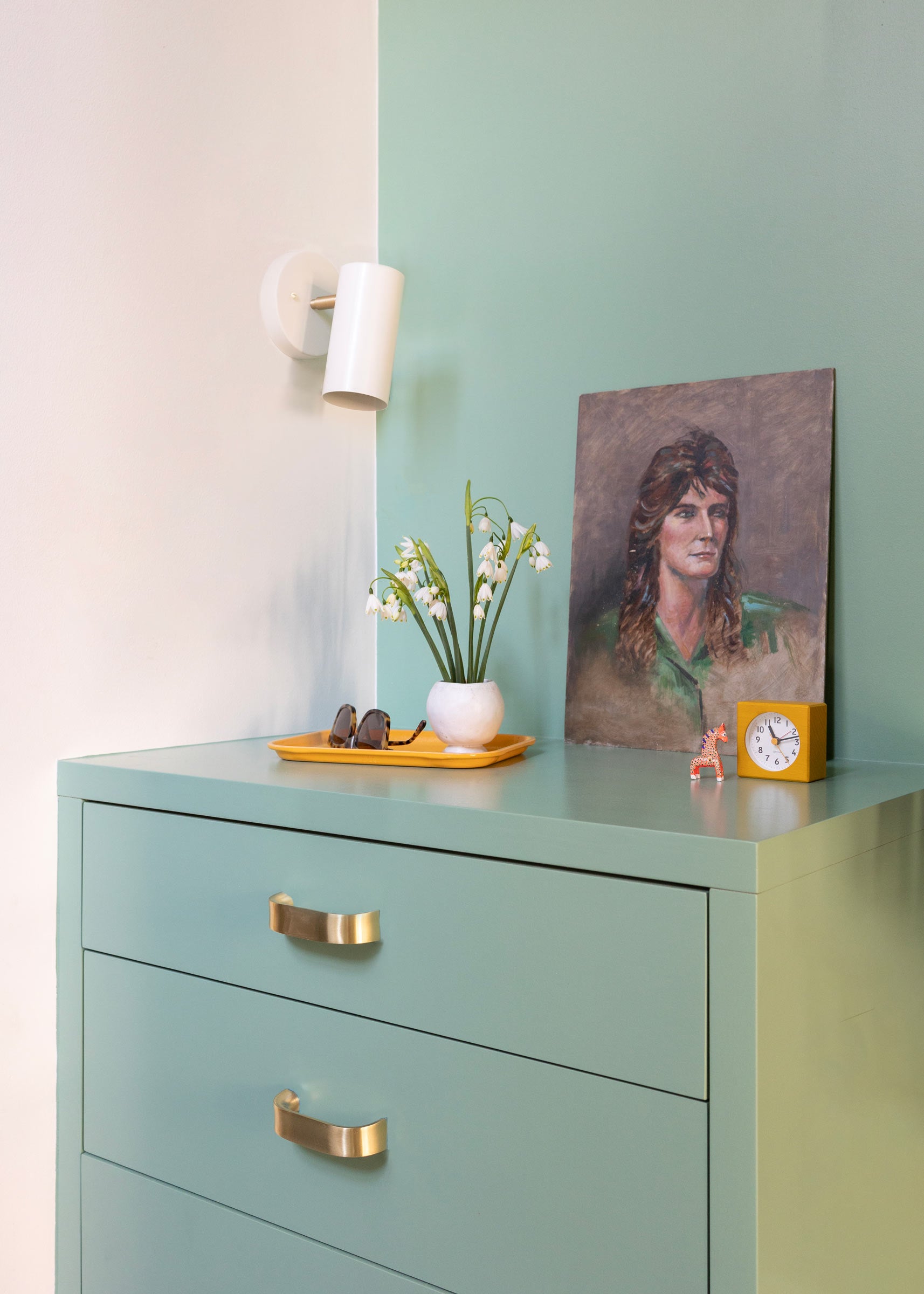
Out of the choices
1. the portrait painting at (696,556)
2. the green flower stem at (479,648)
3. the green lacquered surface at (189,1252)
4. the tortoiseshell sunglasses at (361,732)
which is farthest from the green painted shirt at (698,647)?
the green lacquered surface at (189,1252)

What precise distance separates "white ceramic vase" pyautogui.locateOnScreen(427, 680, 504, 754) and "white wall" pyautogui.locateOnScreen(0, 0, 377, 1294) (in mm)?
349

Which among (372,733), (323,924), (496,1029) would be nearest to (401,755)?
(372,733)

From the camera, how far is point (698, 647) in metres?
1.24

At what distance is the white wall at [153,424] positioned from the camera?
113 centimetres

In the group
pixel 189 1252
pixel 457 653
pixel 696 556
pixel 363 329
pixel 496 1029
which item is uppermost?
pixel 363 329

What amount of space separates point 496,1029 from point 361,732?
43 cm

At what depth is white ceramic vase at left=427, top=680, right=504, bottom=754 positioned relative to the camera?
3.80 ft

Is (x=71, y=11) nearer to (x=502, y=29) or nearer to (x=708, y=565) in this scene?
(x=502, y=29)

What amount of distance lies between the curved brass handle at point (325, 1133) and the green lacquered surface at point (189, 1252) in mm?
108

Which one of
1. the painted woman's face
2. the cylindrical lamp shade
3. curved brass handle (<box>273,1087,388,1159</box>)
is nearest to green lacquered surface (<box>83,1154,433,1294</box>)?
curved brass handle (<box>273,1087,388,1159</box>)

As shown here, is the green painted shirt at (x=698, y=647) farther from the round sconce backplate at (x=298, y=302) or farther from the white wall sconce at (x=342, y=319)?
the round sconce backplate at (x=298, y=302)

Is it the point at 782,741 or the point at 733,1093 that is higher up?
the point at 782,741

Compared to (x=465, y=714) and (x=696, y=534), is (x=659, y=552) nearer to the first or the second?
(x=696, y=534)

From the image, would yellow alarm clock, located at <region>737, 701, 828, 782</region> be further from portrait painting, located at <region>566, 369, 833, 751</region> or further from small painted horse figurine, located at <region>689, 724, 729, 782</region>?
portrait painting, located at <region>566, 369, 833, 751</region>
